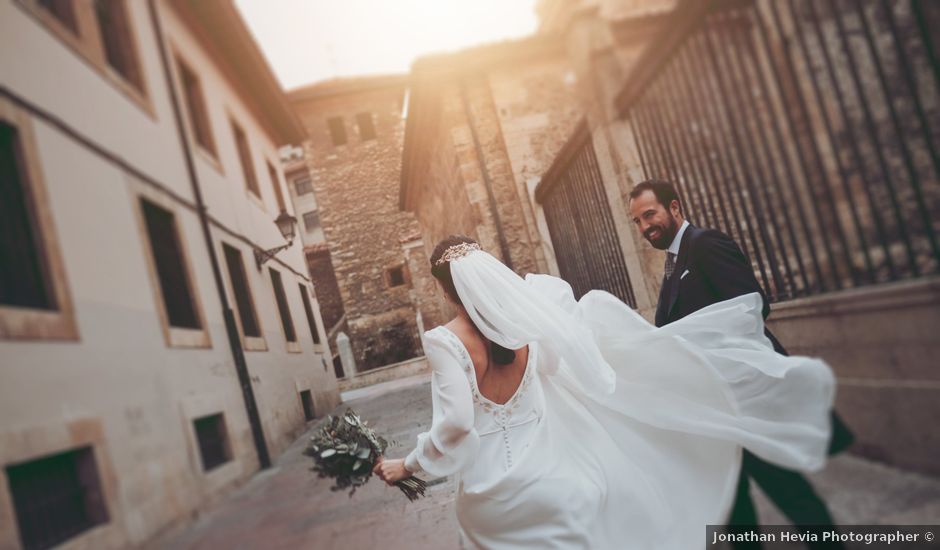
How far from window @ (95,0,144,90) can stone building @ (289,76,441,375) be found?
7.34 m

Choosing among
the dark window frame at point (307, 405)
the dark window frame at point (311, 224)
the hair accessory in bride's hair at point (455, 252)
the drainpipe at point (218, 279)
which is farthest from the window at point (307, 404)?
the dark window frame at point (311, 224)

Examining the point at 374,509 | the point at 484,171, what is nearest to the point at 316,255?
the point at 484,171

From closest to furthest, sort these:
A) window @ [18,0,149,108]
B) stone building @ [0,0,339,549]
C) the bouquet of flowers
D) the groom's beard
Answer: stone building @ [0,0,339,549], the bouquet of flowers, the groom's beard, window @ [18,0,149,108]

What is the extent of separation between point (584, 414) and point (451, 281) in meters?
0.86

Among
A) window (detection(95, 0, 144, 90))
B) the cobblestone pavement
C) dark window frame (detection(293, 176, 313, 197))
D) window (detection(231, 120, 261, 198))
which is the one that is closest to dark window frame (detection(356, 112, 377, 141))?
dark window frame (detection(293, 176, 313, 197))

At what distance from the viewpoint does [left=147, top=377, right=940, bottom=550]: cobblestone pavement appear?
5.71 ft

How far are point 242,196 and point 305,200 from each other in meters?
17.6

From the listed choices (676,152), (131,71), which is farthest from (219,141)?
(676,152)

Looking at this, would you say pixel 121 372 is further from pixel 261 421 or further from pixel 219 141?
pixel 219 141

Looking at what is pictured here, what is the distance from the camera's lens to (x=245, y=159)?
6.08 meters

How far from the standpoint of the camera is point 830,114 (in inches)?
77.1

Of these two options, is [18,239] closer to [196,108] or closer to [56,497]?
[56,497]

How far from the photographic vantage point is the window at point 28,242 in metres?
2.08

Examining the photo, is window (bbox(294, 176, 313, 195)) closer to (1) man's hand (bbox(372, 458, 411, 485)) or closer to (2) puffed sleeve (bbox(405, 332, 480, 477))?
(1) man's hand (bbox(372, 458, 411, 485))
